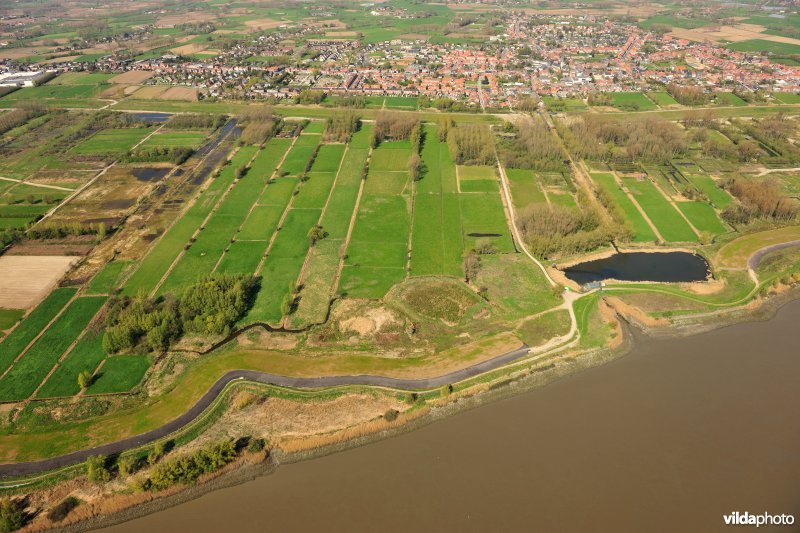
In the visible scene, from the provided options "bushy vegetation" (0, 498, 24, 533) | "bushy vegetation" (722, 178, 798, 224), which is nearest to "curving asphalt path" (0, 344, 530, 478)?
"bushy vegetation" (0, 498, 24, 533)

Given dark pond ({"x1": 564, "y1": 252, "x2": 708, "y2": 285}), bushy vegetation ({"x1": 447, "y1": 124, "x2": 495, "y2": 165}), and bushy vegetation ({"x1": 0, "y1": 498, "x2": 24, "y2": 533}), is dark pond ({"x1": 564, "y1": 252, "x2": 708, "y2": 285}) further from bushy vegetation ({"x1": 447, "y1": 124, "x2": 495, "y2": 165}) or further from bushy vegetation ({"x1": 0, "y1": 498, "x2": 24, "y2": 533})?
bushy vegetation ({"x1": 0, "y1": 498, "x2": 24, "y2": 533})

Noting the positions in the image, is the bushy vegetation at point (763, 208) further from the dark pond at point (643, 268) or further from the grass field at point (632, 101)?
the grass field at point (632, 101)

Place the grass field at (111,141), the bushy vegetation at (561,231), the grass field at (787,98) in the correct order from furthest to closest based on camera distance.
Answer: the grass field at (787,98)
the grass field at (111,141)
the bushy vegetation at (561,231)

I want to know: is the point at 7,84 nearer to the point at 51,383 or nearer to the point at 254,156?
the point at 254,156

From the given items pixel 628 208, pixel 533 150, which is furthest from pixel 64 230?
pixel 628 208

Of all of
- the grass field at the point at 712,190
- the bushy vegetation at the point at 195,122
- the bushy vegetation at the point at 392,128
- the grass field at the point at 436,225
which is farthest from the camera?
the bushy vegetation at the point at 195,122

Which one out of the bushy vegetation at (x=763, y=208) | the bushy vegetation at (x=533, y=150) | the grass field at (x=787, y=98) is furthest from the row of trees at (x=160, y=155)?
the grass field at (x=787, y=98)
